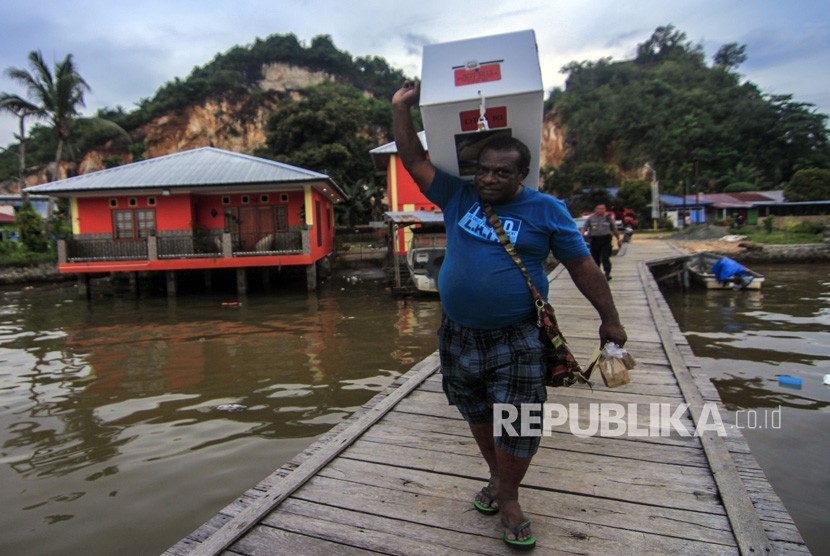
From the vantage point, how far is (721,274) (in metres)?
14.7

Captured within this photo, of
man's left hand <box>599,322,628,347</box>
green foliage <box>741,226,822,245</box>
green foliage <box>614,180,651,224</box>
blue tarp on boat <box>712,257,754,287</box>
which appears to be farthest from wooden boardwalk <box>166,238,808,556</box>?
green foliage <box>614,180,651,224</box>

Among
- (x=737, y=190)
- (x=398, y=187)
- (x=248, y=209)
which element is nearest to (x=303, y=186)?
(x=248, y=209)

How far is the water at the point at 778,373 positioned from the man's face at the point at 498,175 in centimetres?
246

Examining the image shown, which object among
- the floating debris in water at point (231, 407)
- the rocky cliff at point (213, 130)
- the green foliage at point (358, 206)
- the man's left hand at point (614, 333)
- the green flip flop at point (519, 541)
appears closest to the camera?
the green flip flop at point (519, 541)

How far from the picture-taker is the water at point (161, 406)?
3.81 m

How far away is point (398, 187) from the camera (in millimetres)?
20672

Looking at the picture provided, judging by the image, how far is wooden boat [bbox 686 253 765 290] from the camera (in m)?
14.4

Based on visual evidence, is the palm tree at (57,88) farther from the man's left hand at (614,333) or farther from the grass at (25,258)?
the man's left hand at (614,333)

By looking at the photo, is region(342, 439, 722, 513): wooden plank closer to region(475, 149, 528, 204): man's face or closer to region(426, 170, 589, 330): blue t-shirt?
region(426, 170, 589, 330): blue t-shirt

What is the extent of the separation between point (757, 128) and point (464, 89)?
171 feet

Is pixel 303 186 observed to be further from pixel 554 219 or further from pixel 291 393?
pixel 554 219

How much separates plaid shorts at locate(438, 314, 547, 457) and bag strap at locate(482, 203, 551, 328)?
0.06m

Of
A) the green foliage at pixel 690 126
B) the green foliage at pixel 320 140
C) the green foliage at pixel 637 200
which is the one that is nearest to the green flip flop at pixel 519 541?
the green foliage at pixel 320 140

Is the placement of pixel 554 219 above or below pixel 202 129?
below
